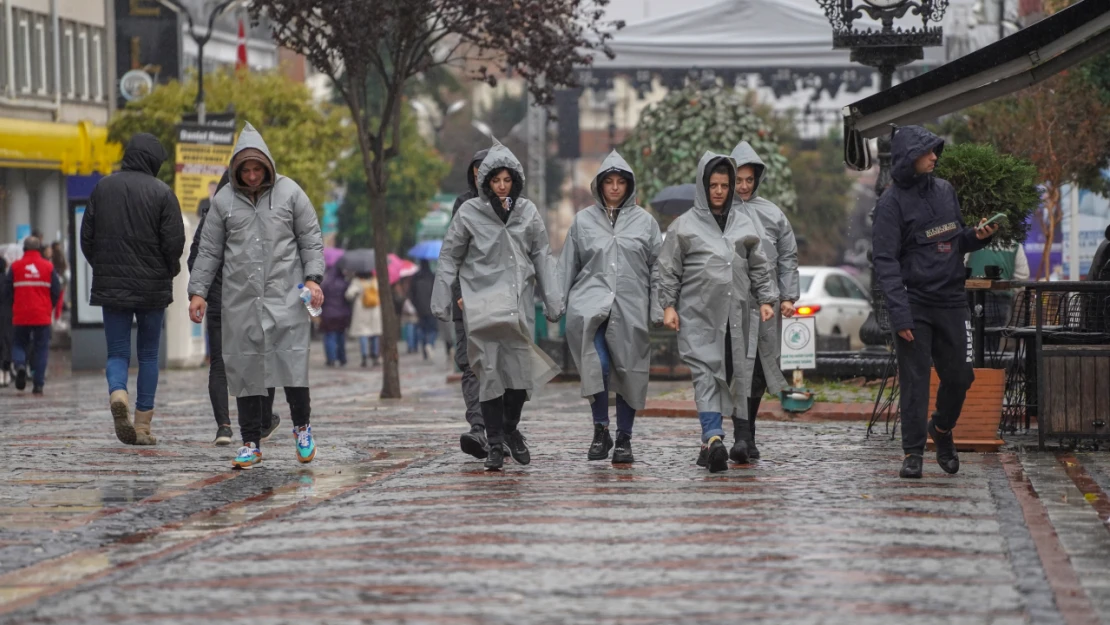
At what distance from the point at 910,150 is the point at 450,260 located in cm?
264

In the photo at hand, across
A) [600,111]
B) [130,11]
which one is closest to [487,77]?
[130,11]

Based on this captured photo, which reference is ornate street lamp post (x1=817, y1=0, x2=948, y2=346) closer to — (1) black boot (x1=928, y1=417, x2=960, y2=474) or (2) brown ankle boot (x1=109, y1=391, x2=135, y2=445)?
(1) black boot (x1=928, y1=417, x2=960, y2=474)

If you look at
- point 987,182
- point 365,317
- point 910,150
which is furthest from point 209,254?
point 365,317

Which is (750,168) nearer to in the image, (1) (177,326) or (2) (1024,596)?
(2) (1024,596)

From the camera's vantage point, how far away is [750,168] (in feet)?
38.1

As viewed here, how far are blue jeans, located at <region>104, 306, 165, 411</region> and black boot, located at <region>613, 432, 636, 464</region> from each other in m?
3.47

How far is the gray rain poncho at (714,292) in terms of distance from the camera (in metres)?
11.0

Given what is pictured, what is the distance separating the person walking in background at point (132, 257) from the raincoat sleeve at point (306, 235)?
6.21ft

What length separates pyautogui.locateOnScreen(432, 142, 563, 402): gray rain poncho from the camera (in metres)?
11.1

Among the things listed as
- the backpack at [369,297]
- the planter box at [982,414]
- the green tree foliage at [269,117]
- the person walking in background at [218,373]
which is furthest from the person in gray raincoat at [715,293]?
the green tree foliage at [269,117]

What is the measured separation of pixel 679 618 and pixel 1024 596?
1.25 metres

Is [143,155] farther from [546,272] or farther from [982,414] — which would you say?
[982,414]

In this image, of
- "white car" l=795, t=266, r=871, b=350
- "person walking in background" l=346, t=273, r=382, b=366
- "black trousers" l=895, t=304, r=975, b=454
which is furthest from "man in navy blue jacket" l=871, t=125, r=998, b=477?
"person walking in background" l=346, t=273, r=382, b=366

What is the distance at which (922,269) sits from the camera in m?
10.5
